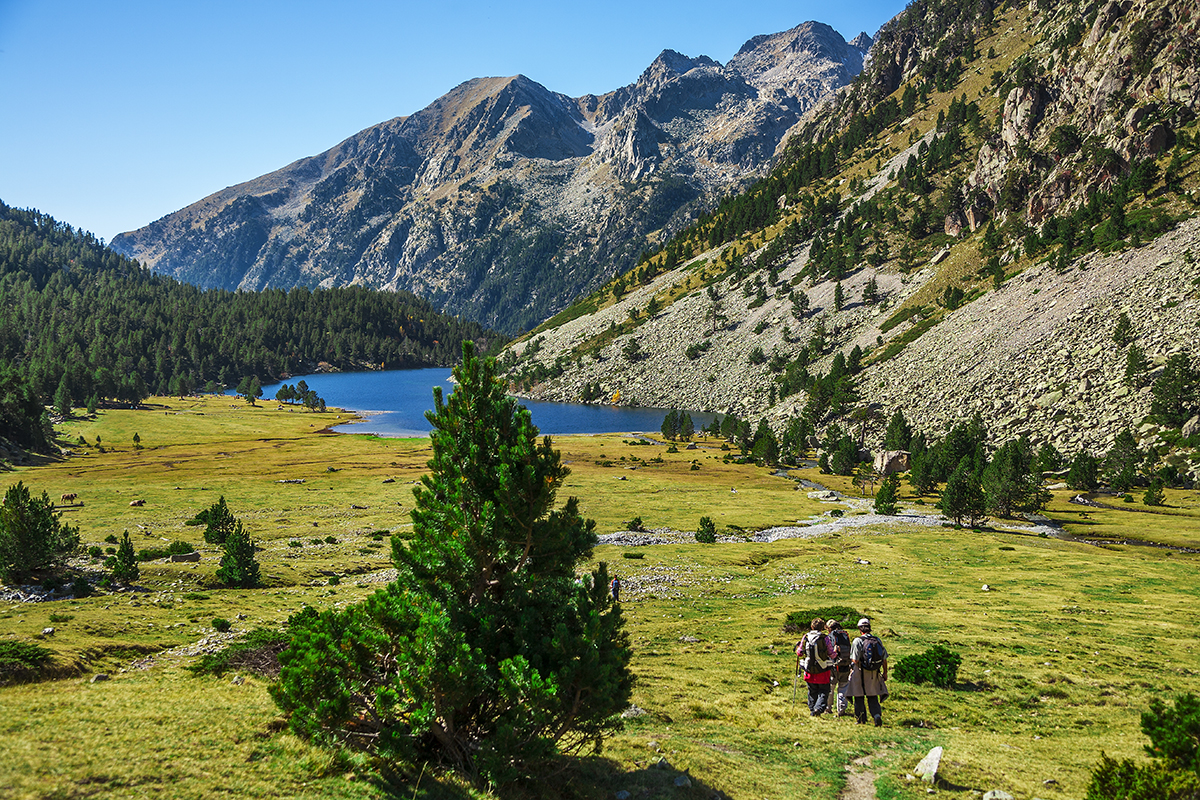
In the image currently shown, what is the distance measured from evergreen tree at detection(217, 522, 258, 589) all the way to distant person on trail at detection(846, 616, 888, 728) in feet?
101

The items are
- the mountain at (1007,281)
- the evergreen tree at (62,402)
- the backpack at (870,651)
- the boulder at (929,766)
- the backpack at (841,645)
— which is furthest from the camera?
the evergreen tree at (62,402)

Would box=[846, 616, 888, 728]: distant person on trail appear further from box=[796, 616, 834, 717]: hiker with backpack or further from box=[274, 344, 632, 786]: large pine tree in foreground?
box=[274, 344, 632, 786]: large pine tree in foreground

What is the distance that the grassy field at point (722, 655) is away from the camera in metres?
12.4

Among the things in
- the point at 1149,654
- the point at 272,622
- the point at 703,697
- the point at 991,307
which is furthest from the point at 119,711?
the point at 991,307

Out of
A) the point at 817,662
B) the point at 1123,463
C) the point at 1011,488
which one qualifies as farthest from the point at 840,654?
the point at 1123,463

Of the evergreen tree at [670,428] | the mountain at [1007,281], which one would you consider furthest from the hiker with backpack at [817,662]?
the evergreen tree at [670,428]

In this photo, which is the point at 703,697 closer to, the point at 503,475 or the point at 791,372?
the point at 503,475

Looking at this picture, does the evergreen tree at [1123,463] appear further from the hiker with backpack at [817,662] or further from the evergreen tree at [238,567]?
the evergreen tree at [238,567]

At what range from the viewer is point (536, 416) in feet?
568

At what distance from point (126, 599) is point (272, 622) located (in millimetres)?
8061

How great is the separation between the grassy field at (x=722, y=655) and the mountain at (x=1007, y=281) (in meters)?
26.8

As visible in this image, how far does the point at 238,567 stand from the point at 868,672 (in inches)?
1236

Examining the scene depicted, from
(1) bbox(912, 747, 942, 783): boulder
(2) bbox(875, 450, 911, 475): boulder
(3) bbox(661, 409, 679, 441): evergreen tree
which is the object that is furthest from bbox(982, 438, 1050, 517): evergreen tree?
(3) bbox(661, 409, 679, 441): evergreen tree

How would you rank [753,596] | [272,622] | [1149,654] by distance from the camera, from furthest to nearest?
1. [753,596]
2. [272,622]
3. [1149,654]
